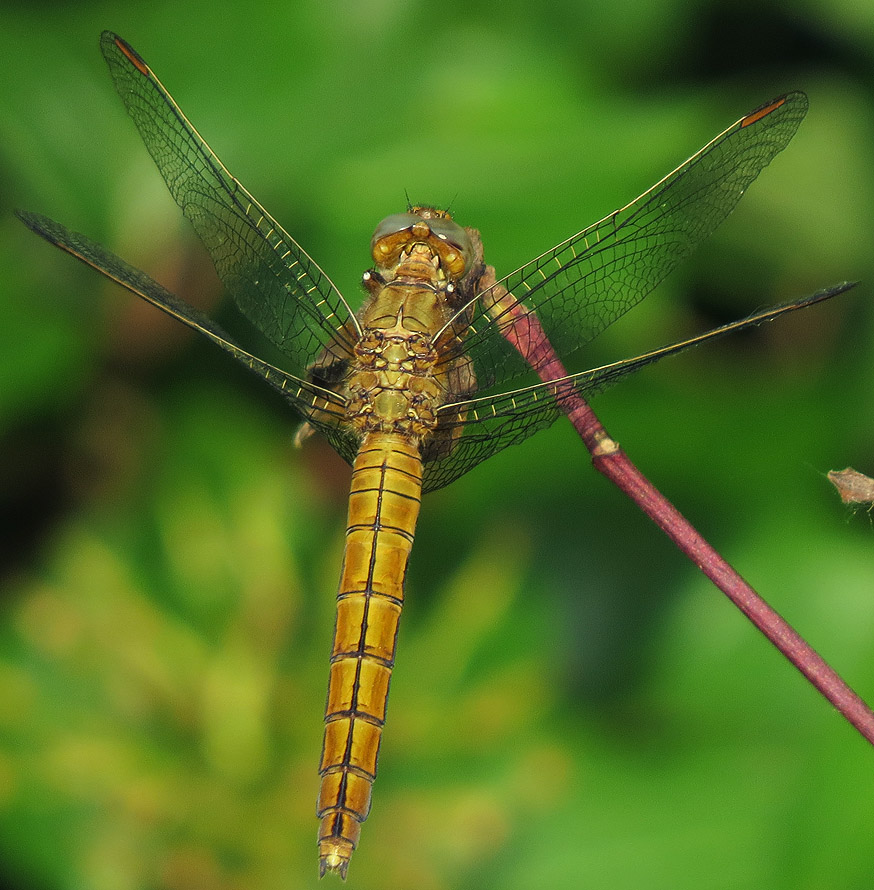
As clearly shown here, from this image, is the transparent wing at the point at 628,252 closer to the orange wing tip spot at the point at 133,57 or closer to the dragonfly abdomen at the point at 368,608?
the dragonfly abdomen at the point at 368,608

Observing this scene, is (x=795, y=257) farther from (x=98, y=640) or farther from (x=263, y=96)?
(x=98, y=640)

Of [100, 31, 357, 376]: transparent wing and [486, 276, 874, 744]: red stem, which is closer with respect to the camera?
[486, 276, 874, 744]: red stem

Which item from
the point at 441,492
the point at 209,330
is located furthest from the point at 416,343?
the point at 441,492

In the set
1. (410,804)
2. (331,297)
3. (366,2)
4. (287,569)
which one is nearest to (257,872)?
(410,804)

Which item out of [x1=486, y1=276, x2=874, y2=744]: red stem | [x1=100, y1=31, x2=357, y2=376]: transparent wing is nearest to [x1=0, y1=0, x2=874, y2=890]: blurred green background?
[x1=100, y1=31, x2=357, y2=376]: transparent wing

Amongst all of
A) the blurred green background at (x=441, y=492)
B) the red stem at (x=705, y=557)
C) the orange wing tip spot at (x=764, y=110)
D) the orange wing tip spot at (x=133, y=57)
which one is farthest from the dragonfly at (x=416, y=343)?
the blurred green background at (x=441, y=492)

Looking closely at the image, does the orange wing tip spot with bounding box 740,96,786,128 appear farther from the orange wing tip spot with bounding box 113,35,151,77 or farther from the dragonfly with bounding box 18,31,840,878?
the orange wing tip spot with bounding box 113,35,151,77

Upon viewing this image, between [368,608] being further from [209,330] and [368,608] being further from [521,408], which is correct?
[209,330]
